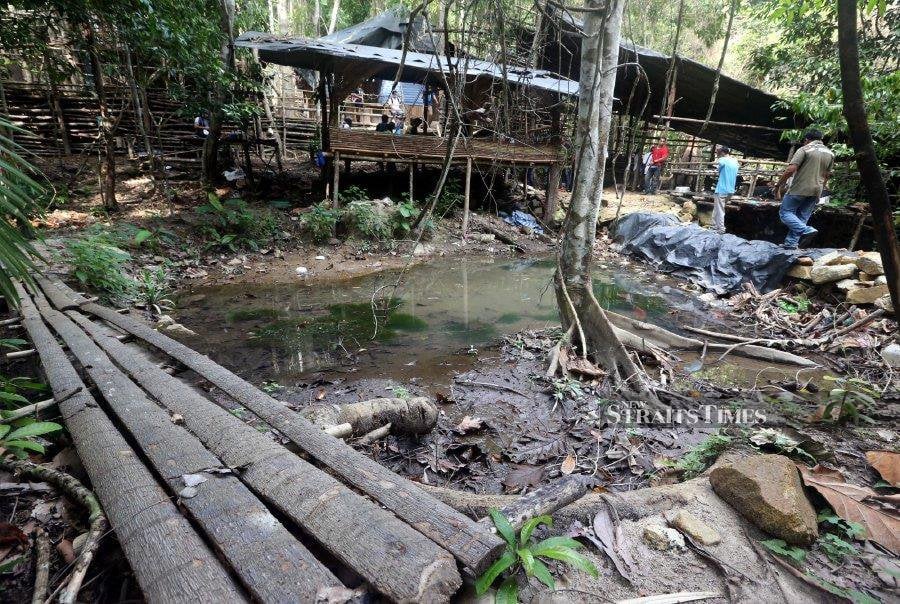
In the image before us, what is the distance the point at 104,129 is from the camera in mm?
7172

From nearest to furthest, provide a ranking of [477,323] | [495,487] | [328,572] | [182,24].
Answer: [328,572] < [495,487] < [477,323] < [182,24]

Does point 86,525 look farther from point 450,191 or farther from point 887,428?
point 450,191

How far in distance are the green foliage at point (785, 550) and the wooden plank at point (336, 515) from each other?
1410 millimetres

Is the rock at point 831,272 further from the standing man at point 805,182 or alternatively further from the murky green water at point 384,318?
the murky green water at point 384,318

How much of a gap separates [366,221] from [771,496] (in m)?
8.46

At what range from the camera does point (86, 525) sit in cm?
156

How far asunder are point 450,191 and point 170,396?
1028cm

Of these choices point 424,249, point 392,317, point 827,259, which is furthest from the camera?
point 424,249

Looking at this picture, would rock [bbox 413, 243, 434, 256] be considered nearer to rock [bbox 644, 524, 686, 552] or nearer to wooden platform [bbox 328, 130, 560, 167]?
wooden platform [bbox 328, 130, 560, 167]

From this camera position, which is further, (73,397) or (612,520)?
(73,397)

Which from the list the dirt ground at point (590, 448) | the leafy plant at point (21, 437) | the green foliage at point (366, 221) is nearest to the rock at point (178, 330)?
the dirt ground at point (590, 448)

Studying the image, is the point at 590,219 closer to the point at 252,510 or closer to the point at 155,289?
the point at 252,510

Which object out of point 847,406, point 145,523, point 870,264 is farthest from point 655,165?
point 145,523

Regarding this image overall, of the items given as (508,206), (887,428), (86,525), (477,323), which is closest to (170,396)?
(86,525)
